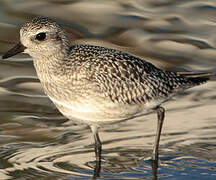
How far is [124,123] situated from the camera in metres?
11.6

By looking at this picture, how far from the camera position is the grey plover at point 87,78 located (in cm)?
980

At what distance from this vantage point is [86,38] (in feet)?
50.8

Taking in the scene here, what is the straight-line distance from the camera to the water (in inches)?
394

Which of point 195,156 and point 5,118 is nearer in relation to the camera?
point 195,156

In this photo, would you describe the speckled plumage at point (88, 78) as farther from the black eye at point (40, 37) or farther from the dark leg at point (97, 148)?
the dark leg at point (97, 148)

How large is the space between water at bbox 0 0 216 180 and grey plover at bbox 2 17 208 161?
46 cm

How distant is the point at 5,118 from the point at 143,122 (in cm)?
233

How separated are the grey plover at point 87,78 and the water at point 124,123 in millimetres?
455

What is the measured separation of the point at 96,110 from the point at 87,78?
47 cm

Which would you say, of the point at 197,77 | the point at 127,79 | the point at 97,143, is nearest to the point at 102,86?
the point at 127,79

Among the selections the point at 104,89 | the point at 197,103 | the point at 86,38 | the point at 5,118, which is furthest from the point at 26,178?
the point at 86,38

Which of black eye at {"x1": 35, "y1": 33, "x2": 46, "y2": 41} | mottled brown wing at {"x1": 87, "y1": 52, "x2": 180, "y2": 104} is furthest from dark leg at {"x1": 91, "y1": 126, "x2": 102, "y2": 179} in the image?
black eye at {"x1": 35, "y1": 33, "x2": 46, "y2": 41}

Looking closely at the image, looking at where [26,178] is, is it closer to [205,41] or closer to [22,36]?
[22,36]

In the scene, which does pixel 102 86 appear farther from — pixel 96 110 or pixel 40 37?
pixel 40 37
